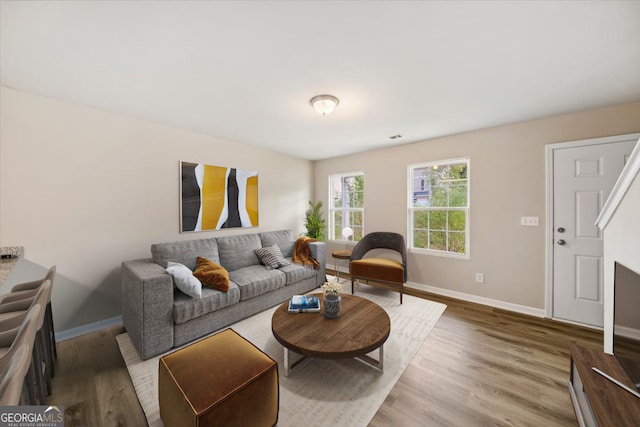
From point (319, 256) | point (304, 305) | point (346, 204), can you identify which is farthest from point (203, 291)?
point (346, 204)

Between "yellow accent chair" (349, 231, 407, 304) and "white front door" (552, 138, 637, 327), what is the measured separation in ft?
5.77

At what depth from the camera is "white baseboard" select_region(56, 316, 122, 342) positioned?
91.2 inches

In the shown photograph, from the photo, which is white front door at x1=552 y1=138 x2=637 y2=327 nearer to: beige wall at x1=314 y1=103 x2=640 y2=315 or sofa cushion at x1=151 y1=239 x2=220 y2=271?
beige wall at x1=314 y1=103 x2=640 y2=315

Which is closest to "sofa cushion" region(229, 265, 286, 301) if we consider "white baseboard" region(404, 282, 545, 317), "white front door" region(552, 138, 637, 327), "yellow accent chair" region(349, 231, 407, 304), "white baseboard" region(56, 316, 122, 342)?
"yellow accent chair" region(349, 231, 407, 304)

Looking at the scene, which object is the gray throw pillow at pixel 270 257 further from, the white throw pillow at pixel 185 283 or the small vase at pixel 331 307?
the small vase at pixel 331 307

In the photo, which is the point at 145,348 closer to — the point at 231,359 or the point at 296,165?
the point at 231,359

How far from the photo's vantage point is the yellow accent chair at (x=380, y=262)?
10.6ft

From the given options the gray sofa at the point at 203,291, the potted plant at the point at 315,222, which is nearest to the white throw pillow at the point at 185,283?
the gray sofa at the point at 203,291

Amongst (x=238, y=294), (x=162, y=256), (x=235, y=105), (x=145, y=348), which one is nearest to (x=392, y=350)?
(x=238, y=294)

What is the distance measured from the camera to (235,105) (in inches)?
96.3

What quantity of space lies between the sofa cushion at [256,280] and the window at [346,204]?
6.93 feet

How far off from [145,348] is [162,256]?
98 centimetres

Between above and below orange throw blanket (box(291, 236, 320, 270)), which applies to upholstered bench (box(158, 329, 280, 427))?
below

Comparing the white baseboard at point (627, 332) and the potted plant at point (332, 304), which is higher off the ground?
the white baseboard at point (627, 332)
